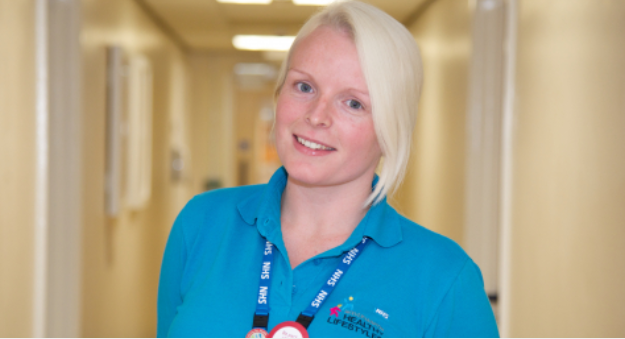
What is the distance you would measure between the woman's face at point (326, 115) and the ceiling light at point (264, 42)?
4.76 m

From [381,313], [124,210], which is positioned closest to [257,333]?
[381,313]

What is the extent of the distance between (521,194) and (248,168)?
700 centimetres

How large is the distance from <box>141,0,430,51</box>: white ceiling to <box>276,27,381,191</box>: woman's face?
3.01 m

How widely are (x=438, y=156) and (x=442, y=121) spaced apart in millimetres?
256

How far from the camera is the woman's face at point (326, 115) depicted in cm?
108

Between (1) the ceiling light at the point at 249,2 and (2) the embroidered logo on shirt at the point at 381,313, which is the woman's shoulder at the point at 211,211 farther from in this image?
(1) the ceiling light at the point at 249,2

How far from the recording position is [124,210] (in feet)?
12.4

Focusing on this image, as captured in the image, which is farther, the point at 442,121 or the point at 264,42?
the point at 264,42

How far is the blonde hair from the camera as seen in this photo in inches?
41.5

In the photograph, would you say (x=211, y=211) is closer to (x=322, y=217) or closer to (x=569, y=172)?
(x=322, y=217)

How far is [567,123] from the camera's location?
1910 mm

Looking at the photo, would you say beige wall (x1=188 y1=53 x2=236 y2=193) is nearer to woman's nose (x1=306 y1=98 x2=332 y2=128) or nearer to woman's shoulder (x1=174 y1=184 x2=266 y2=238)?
woman's shoulder (x1=174 y1=184 x2=266 y2=238)

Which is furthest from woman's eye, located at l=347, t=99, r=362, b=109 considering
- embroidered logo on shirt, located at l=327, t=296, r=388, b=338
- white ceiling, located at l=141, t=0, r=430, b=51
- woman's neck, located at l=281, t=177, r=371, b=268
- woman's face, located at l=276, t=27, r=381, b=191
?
white ceiling, located at l=141, t=0, r=430, b=51

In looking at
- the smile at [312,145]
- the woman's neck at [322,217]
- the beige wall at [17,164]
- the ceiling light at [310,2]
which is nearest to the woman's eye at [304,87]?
the smile at [312,145]
